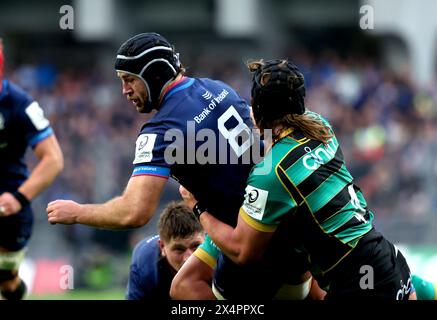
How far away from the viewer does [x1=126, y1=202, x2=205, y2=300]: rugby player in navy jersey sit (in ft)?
25.5

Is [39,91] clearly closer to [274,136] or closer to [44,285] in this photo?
[44,285]

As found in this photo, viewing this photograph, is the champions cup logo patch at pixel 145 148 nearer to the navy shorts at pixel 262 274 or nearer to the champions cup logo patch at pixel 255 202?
the champions cup logo patch at pixel 255 202

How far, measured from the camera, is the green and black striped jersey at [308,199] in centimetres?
611

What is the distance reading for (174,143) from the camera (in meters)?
6.50

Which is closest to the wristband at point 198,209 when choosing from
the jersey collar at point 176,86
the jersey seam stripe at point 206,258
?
the jersey seam stripe at point 206,258

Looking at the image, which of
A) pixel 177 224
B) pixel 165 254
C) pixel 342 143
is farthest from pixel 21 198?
pixel 342 143

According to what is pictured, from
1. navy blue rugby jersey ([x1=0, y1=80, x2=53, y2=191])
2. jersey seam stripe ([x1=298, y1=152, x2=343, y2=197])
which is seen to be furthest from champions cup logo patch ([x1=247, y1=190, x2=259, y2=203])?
navy blue rugby jersey ([x1=0, y1=80, x2=53, y2=191])

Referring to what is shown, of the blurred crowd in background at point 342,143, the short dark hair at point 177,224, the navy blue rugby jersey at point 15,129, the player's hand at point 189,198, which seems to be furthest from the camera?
the blurred crowd in background at point 342,143

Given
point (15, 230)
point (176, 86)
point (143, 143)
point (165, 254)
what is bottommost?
point (15, 230)

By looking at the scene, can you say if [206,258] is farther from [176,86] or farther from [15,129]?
[15,129]

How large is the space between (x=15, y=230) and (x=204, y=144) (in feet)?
11.3

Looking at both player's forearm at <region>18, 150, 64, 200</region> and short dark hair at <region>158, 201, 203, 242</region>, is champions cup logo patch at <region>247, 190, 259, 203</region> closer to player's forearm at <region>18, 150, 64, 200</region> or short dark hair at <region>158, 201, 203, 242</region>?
short dark hair at <region>158, 201, 203, 242</region>

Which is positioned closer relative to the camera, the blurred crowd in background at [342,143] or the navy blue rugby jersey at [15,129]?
the navy blue rugby jersey at [15,129]

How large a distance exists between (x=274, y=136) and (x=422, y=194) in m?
9.82
